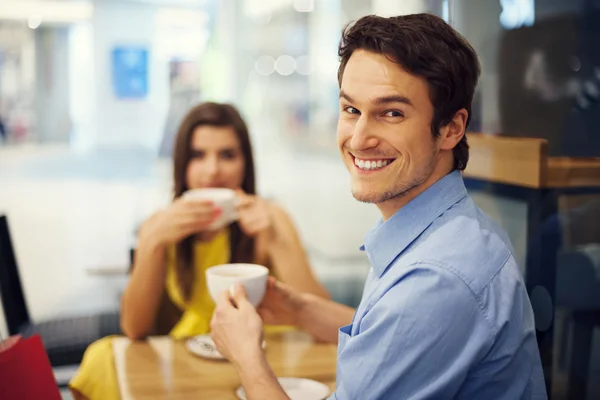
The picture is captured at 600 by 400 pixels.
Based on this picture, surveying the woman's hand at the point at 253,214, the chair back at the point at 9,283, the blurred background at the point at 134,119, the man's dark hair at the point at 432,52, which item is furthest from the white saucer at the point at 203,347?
the blurred background at the point at 134,119

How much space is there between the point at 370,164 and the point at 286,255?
0.96 metres

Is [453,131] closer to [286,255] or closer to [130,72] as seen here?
[286,255]

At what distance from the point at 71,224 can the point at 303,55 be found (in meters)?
1.66

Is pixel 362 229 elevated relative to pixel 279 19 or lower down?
lower down

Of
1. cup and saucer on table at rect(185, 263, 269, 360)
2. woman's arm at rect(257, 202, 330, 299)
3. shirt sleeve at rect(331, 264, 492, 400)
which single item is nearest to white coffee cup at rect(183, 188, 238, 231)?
woman's arm at rect(257, 202, 330, 299)

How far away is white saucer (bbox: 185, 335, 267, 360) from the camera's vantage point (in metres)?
1.38

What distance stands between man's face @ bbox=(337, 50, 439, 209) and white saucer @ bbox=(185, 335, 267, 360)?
0.52m

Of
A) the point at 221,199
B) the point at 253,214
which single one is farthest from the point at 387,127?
the point at 253,214

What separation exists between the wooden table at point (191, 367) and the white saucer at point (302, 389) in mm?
26

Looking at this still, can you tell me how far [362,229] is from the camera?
376 cm

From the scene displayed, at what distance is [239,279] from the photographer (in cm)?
119

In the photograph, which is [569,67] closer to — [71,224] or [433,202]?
[433,202]

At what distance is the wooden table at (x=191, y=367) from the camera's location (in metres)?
1.22

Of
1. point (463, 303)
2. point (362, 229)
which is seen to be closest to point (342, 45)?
point (463, 303)
